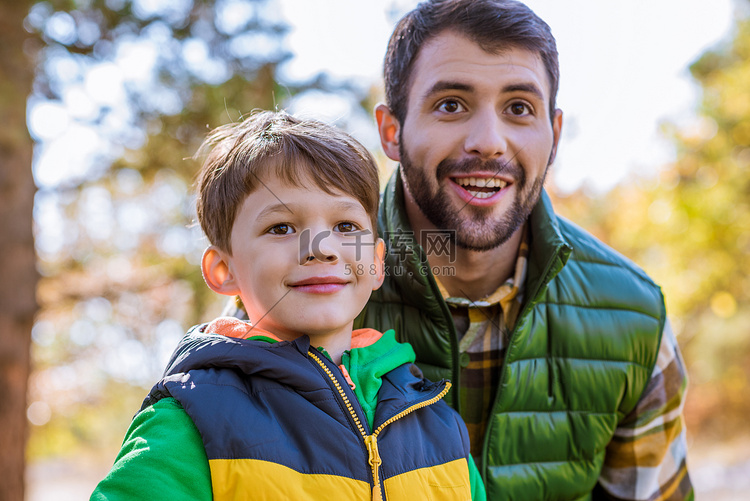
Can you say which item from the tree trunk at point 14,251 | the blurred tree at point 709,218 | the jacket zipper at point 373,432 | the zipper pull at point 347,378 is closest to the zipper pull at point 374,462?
the jacket zipper at point 373,432

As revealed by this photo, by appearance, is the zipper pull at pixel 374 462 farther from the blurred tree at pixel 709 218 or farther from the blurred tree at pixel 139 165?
the blurred tree at pixel 709 218

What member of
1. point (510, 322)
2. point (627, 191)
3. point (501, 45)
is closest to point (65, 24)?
point (501, 45)

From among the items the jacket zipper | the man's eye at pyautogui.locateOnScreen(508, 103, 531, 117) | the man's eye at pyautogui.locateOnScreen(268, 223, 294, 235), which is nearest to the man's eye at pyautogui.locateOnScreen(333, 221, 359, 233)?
the man's eye at pyautogui.locateOnScreen(268, 223, 294, 235)

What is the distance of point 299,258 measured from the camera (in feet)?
4.86

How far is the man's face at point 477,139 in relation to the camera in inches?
82.4

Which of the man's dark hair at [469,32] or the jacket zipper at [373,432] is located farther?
the man's dark hair at [469,32]

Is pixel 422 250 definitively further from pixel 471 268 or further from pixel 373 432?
pixel 373 432

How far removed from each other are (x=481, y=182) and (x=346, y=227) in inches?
29.4

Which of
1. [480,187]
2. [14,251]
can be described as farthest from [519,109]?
[14,251]

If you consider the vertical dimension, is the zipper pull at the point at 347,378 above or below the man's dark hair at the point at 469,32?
below

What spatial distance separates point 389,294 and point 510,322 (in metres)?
0.46

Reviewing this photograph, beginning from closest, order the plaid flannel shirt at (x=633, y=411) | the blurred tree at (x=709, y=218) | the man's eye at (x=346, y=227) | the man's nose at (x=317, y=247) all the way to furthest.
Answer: the man's nose at (x=317, y=247)
the man's eye at (x=346, y=227)
the plaid flannel shirt at (x=633, y=411)
the blurred tree at (x=709, y=218)

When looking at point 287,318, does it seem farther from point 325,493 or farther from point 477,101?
point 477,101

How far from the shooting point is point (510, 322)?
2170 millimetres
